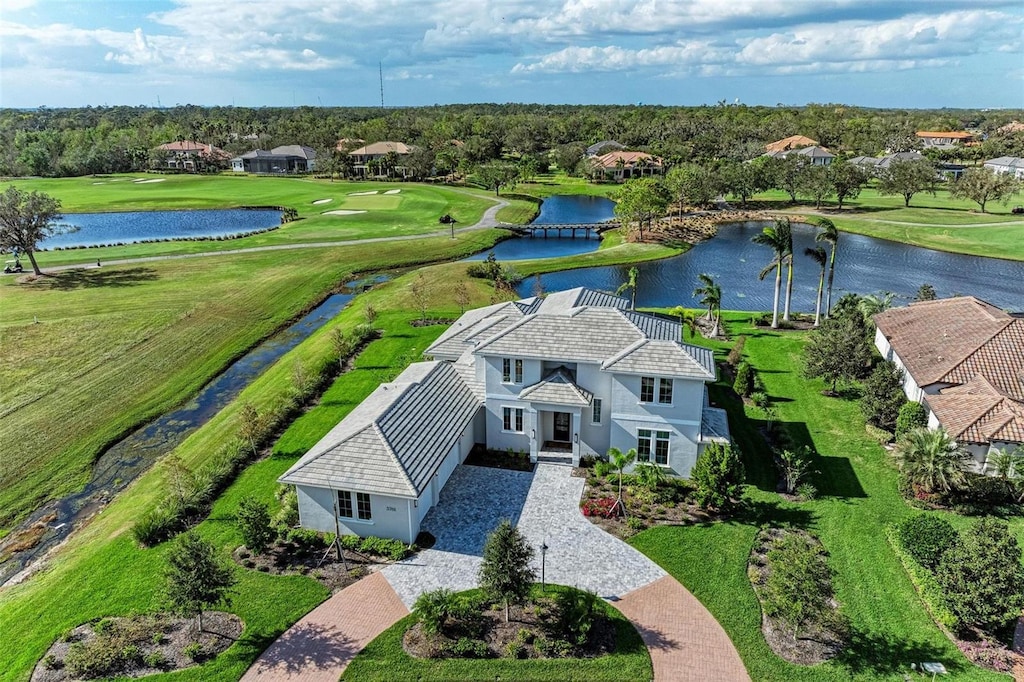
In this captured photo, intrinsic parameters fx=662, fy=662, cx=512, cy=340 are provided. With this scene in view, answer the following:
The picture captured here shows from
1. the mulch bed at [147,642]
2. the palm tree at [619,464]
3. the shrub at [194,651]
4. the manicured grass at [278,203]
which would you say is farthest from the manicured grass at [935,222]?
the shrub at [194,651]

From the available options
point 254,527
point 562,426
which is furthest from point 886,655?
point 254,527

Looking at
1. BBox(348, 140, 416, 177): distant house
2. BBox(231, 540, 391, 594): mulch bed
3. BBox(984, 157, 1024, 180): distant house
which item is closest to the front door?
BBox(231, 540, 391, 594): mulch bed

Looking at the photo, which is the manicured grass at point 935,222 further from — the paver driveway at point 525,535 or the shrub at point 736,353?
the paver driveway at point 525,535

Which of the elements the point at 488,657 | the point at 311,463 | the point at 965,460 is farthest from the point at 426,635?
the point at 965,460

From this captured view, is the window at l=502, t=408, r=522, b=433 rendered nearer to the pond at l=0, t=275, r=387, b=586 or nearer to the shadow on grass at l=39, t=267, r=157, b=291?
the pond at l=0, t=275, r=387, b=586

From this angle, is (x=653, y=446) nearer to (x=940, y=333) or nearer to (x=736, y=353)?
A: (x=736, y=353)
